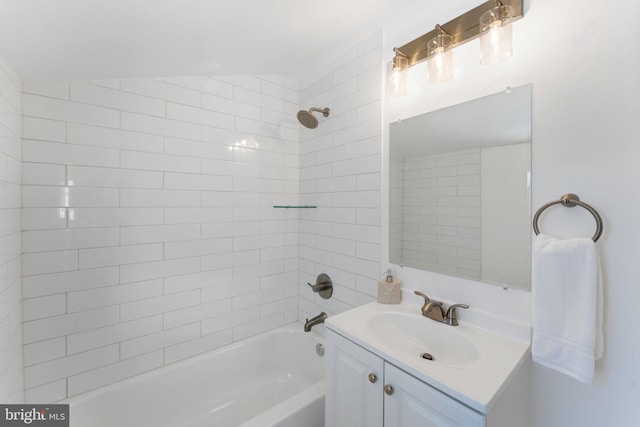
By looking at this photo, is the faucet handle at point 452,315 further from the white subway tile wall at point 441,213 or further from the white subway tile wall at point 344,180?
the white subway tile wall at point 344,180

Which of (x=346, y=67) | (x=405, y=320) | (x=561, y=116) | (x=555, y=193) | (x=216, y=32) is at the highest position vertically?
(x=346, y=67)

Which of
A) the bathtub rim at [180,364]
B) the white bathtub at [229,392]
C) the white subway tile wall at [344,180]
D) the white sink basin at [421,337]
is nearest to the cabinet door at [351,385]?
the white sink basin at [421,337]

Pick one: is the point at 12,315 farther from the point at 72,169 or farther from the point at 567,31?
the point at 567,31

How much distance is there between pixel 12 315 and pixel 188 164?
40.7 inches

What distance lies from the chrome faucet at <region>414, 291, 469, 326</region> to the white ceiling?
144 centimetres

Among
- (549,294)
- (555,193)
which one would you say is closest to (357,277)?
(549,294)

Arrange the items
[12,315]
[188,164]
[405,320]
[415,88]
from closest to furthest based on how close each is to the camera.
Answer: [12,315] < [405,320] < [415,88] < [188,164]

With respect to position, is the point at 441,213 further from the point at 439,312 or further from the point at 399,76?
the point at 399,76

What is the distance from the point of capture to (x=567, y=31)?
91 centimetres

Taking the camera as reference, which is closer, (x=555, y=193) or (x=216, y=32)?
(x=555, y=193)

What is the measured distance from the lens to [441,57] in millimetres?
1181

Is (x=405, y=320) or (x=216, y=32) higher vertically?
(x=216, y=32)

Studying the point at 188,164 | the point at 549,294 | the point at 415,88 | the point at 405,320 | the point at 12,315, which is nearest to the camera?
the point at 549,294

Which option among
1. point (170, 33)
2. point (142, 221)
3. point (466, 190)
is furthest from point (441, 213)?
point (142, 221)
